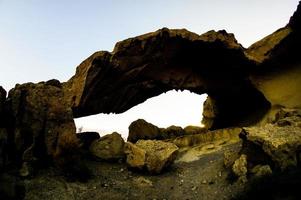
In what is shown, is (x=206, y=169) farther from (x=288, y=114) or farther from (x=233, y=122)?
(x=233, y=122)

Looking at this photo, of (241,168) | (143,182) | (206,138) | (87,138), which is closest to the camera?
(241,168)

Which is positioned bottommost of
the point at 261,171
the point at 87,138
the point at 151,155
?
the point at 261,171

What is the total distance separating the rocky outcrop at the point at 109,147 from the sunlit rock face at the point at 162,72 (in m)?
2.37

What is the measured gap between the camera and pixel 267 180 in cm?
1559

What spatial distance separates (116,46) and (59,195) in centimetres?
969

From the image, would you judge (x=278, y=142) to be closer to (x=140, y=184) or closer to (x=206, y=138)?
(x=140, y=184)

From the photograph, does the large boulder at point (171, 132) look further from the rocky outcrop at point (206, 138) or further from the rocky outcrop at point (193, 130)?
the rocky outcrop at point (206, 138)

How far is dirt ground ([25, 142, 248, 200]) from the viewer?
17219 millimetres

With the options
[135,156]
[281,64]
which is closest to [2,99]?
[135,156]

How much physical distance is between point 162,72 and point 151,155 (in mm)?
7199

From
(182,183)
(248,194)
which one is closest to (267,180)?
(248,194)

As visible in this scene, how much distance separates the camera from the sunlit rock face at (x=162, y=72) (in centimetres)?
2344

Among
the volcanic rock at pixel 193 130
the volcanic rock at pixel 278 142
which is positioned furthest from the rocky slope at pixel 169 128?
the volcanic rock at pixel 193 130

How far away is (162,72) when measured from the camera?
2612 centimetres
